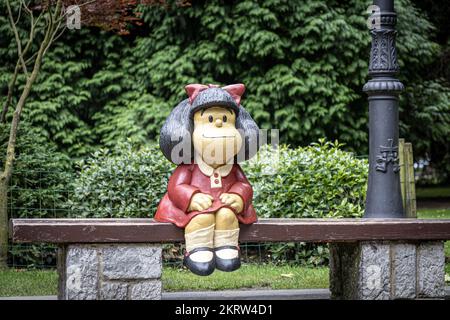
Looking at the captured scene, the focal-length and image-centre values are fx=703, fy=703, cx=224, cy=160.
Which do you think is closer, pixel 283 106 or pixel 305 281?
pixel 305 281

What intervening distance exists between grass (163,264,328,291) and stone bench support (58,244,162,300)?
1677mm

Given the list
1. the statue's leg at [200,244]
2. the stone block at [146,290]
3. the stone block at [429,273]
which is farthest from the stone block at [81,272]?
the stone block at [429,273]

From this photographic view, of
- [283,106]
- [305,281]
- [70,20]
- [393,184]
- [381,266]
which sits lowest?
[305,281]

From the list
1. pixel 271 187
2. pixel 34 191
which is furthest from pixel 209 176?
pixel 34 191

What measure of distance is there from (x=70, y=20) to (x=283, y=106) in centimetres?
407

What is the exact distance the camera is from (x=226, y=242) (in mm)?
4695

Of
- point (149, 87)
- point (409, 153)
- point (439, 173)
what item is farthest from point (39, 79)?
point (439, 173)

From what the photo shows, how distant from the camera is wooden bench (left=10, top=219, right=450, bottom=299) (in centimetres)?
466

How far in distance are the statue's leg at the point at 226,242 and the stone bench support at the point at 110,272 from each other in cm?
43

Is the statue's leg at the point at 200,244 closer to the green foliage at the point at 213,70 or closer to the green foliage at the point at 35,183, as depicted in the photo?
the green foliage at the point at 35,183

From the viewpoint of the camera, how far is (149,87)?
11523mm

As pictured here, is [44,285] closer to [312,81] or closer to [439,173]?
[312,81]

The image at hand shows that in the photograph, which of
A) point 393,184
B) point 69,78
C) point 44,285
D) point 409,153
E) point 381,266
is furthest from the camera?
point 69,78

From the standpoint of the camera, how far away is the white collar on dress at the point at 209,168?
4.79 metres
